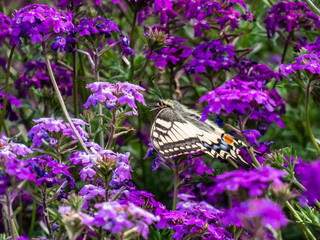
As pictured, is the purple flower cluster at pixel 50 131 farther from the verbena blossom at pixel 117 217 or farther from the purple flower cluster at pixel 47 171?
the verbena blossom at pixel 117 217

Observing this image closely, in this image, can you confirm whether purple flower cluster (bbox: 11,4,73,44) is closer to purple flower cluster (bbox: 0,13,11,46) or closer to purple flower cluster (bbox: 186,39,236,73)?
purple flower cluster (bbox: 0,13,11,46)

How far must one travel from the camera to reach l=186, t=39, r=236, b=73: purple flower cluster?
328cm

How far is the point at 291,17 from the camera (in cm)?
346

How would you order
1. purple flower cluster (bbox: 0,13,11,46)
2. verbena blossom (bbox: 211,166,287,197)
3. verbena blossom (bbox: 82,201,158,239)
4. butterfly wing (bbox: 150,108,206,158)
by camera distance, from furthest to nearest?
purple flower cluster (bbox: 0,13,11,46) → butterfly wing (bbox: 150,108,206,158) → verbena blossom (bbox: 82,201,158,239) → verbena blossom (bbox: 211,166,287,197)

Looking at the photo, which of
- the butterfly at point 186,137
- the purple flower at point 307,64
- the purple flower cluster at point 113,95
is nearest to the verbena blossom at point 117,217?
the purple flower cluster at point 113,95

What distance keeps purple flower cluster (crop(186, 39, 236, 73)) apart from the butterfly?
1.11ft

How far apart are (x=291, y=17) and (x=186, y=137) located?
1.25m

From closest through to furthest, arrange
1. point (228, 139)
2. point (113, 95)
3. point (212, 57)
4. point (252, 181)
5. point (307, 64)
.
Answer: point (252, 181) → point (113, 95) → point (307, 64) → point (228, 139) → point (212, 57)

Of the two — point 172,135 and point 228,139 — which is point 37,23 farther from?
point 228,139

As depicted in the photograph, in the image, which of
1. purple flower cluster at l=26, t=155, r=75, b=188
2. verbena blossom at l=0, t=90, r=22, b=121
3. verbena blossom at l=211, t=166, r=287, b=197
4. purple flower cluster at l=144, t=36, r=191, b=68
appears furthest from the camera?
purple flower cluster at l=144, t=36, r=191, b=68

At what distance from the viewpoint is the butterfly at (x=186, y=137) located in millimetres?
2715

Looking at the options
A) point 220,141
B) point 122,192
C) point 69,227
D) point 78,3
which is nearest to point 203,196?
point 220,141

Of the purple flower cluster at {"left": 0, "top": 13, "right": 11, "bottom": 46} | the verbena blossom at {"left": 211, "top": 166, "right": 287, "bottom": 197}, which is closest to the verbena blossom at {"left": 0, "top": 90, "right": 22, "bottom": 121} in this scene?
the purple flower cluster at {"left": 0, "top": 13, "right": 11, "bottom": 46}

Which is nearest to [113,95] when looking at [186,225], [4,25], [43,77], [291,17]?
[186,225]
